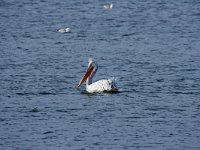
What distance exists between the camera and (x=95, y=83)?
2372 cm

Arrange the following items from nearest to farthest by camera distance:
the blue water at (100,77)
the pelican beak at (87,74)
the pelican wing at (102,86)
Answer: the blue water at (100,77)
the pelican wing at (102,86)
the pelican beak at (87,74)

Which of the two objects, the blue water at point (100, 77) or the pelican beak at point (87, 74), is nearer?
the blue water at point (100, 77)

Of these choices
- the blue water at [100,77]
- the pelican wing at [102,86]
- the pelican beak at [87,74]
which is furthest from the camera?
the pelican beak at [87,74]

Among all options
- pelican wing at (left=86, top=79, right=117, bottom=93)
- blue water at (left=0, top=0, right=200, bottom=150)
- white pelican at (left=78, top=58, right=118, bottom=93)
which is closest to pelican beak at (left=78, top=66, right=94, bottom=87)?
white pelican at (left=78, top=58, right=118, bottom=93)

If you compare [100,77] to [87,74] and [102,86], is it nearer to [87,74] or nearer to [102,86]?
[87,74]

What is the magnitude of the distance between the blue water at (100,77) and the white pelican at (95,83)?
0.28 m

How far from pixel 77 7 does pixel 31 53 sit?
12.8 meters

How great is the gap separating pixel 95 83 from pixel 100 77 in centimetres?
187

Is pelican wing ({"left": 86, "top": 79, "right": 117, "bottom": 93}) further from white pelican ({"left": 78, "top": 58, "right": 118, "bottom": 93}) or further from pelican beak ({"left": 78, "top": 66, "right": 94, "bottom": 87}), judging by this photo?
pelican beak ({"left": 78, "top": 66, "right": 94, "bottom": 87})

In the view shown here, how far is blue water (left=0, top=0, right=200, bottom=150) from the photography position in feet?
60.9

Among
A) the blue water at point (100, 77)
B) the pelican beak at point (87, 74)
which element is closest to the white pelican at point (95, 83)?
the pelican beak at point (87, 74)

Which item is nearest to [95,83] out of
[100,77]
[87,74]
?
[87,74]

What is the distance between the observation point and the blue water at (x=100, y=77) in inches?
731

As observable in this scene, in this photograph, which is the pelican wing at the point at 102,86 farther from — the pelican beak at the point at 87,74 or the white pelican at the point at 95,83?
the pelican beak at the point at 87,74
